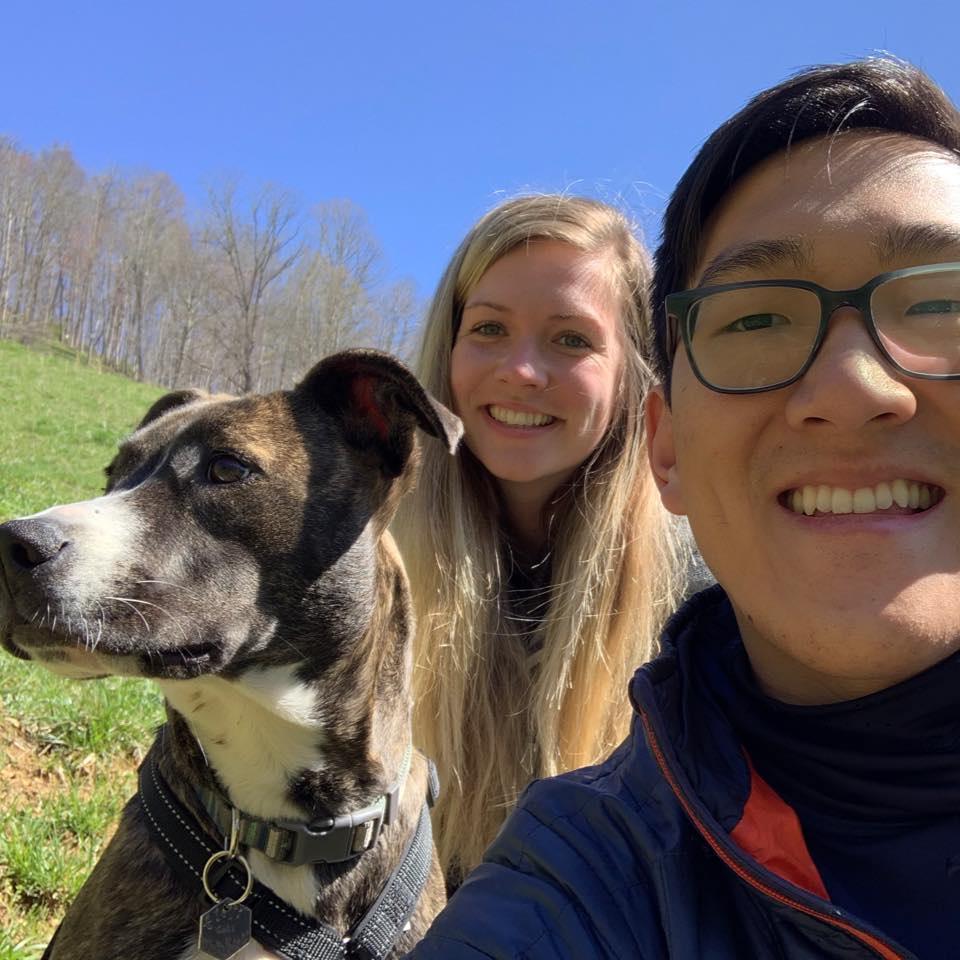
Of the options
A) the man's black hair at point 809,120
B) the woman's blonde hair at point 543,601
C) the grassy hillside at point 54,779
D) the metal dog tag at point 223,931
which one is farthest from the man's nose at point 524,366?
the grassy hillside at point 54,779

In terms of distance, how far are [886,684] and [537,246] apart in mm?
2514

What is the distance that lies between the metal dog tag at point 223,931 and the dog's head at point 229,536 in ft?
1.99

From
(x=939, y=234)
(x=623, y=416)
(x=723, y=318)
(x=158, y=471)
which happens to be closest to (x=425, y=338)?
(x=623, y=416)

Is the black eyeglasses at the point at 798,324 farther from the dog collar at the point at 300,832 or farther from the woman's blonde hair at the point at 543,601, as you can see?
the woman's blonde hair at the point at 543,601

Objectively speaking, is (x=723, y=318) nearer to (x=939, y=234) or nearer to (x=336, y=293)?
(x=939, y=234)

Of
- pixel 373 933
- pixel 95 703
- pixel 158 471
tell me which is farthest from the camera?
pixel 95 703

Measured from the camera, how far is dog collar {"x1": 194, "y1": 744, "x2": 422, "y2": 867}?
2.25m

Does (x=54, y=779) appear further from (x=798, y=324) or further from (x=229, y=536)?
(x=798, y=324)

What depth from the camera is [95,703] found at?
4379 mm

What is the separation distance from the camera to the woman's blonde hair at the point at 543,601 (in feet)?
11.2

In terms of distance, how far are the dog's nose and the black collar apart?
0.74m

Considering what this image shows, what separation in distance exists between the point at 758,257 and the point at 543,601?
7.75 feet

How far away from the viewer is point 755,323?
157cm

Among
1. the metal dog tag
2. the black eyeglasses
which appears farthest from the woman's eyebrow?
the metal dog tag
